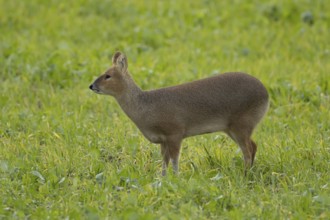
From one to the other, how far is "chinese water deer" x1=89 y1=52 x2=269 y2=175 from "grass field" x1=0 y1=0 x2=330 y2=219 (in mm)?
298

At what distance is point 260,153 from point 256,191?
42.2 inches

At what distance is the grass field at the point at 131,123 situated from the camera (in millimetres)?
6246

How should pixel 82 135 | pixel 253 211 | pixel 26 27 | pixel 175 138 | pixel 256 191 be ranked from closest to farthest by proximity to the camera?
1. pixel 253 211
2. pixel 256 191
3. pixel 175 138
4. pixel 82 135
5. pixel 26 27

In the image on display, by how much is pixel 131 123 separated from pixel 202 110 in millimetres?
1683

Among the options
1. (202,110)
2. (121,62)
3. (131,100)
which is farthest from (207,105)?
(121,62)

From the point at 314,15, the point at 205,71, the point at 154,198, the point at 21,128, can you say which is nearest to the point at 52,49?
the point at 205,71

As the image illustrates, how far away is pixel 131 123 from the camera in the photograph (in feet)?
28.8

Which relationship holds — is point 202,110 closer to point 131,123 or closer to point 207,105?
point 207,105

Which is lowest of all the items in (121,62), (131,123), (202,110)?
(131,123)

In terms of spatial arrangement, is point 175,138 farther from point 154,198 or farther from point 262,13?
point 262,13

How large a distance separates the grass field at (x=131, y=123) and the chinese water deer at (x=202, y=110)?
11.7 inches

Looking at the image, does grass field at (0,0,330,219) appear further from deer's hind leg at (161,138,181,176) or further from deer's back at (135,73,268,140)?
deer's back at (135,73,268,140)

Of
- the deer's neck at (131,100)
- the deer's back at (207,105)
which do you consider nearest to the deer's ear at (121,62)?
the deer's neck at (131,100)

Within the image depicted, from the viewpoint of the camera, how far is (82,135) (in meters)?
8.23
